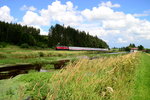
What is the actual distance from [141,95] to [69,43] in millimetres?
90213

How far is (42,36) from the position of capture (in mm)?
98562

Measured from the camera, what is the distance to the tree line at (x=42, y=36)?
79.6 meters

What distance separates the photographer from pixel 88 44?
114 m

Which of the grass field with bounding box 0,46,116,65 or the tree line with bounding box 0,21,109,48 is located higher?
the tree line with bounding box 0,21,109,48

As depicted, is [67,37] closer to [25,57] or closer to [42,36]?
[42,36]

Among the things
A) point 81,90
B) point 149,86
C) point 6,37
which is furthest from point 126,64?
point 6,37

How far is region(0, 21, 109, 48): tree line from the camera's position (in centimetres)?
7957

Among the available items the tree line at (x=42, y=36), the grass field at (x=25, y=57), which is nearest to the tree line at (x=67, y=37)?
the tree line at (x=42, y=36)

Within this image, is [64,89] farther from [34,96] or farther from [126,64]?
[126,64]

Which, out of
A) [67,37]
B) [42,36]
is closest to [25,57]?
[67,37]

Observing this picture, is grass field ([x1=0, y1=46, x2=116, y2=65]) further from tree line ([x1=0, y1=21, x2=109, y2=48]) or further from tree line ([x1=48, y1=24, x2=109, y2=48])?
tree line ([x1=48, y1=24, x2=109, y2=48])

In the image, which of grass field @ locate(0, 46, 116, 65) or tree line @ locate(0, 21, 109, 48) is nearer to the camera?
grass field @ locate(0, 46, 116, 65)

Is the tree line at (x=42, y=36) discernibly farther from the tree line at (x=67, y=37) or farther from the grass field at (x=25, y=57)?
the grass field at (x=25, y=57)

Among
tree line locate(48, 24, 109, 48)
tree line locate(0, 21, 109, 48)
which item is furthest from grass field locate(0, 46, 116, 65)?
tree line locate(48, 24, 109, 48)
